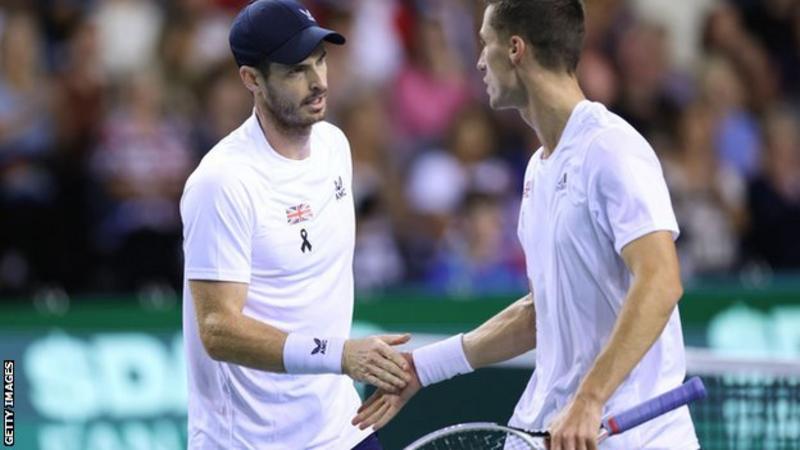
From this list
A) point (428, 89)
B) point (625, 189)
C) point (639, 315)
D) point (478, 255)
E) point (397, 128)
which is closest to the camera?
point (639, 315)

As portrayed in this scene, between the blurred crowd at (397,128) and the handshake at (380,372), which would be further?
the blurred crowd at (397,128)

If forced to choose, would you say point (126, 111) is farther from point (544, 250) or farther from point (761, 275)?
point (544, 250)

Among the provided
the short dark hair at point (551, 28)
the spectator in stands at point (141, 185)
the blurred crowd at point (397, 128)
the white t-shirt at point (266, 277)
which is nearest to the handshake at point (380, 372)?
the white t-shirt at point (266, 277)

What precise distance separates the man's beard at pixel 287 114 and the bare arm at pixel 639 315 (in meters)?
1.65

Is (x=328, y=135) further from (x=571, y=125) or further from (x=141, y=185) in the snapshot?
(x=141, y=185)

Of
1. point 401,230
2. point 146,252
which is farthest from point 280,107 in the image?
point 401,230

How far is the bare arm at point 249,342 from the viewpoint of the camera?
649 centimetres

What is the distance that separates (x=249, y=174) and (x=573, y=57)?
53.8 inches

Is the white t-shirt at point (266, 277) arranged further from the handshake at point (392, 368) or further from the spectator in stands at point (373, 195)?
the spectator in stands at point (373, 195)

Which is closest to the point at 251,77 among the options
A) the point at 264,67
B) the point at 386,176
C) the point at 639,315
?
the point at 264,67

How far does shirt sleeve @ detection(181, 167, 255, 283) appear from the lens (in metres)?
6.57

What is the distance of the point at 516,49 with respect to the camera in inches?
238

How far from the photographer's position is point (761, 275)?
13.4 metres

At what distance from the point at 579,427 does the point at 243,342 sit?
143cm
